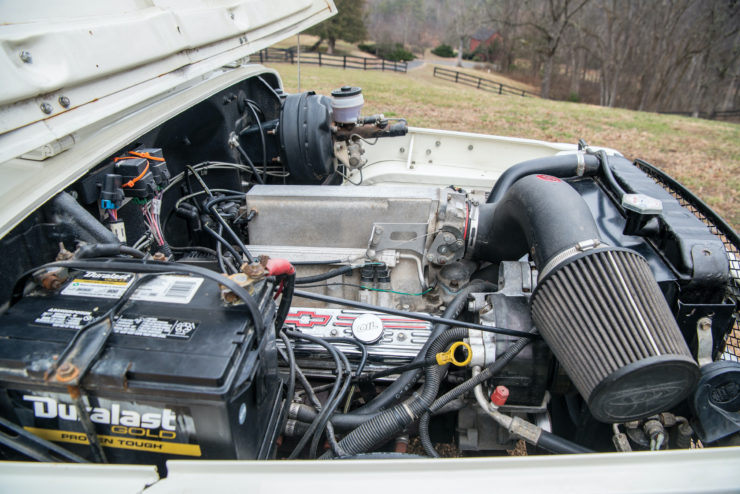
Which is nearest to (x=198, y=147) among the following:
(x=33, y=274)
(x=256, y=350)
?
(x=33, y=274)

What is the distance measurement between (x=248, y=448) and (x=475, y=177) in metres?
2.42

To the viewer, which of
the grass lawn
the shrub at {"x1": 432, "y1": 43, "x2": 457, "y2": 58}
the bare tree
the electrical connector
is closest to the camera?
the electrical connector

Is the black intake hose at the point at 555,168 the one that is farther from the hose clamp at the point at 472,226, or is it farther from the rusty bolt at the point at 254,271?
the rusty bolt at the point at 254,271

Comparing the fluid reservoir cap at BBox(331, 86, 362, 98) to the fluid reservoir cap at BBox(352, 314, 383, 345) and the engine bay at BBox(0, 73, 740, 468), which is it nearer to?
the engine bay at BBox(0, 73, 740, 468)

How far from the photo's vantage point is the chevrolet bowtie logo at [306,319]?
5.41 ft

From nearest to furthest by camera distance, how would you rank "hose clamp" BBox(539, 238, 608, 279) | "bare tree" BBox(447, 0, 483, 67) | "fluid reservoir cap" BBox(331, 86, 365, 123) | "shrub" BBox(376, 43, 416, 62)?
"hose clamp" BBox(539, 238, 608, 279) < "fluid reservoir cap" BBox(331, 86, 365, 123) < "bare tree" BBox(447, 0, 483, 67) < "shrub" BBox(376, 43, 416, 62)

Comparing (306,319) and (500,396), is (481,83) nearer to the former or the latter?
(306,319)

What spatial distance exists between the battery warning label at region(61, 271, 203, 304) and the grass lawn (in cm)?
621

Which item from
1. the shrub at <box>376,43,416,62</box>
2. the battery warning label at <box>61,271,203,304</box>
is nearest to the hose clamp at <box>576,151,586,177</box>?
the battery warning label at <box>61,271,203,304</box>

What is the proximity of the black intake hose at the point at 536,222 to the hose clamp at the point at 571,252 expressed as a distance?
0.01 metres

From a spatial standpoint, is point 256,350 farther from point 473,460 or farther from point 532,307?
point 532,307

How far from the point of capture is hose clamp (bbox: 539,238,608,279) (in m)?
1.25

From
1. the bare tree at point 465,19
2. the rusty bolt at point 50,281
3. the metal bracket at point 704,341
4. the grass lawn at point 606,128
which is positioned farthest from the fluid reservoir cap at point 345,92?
the bare tree at point 465,19

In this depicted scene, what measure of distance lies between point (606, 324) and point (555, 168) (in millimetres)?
1022
